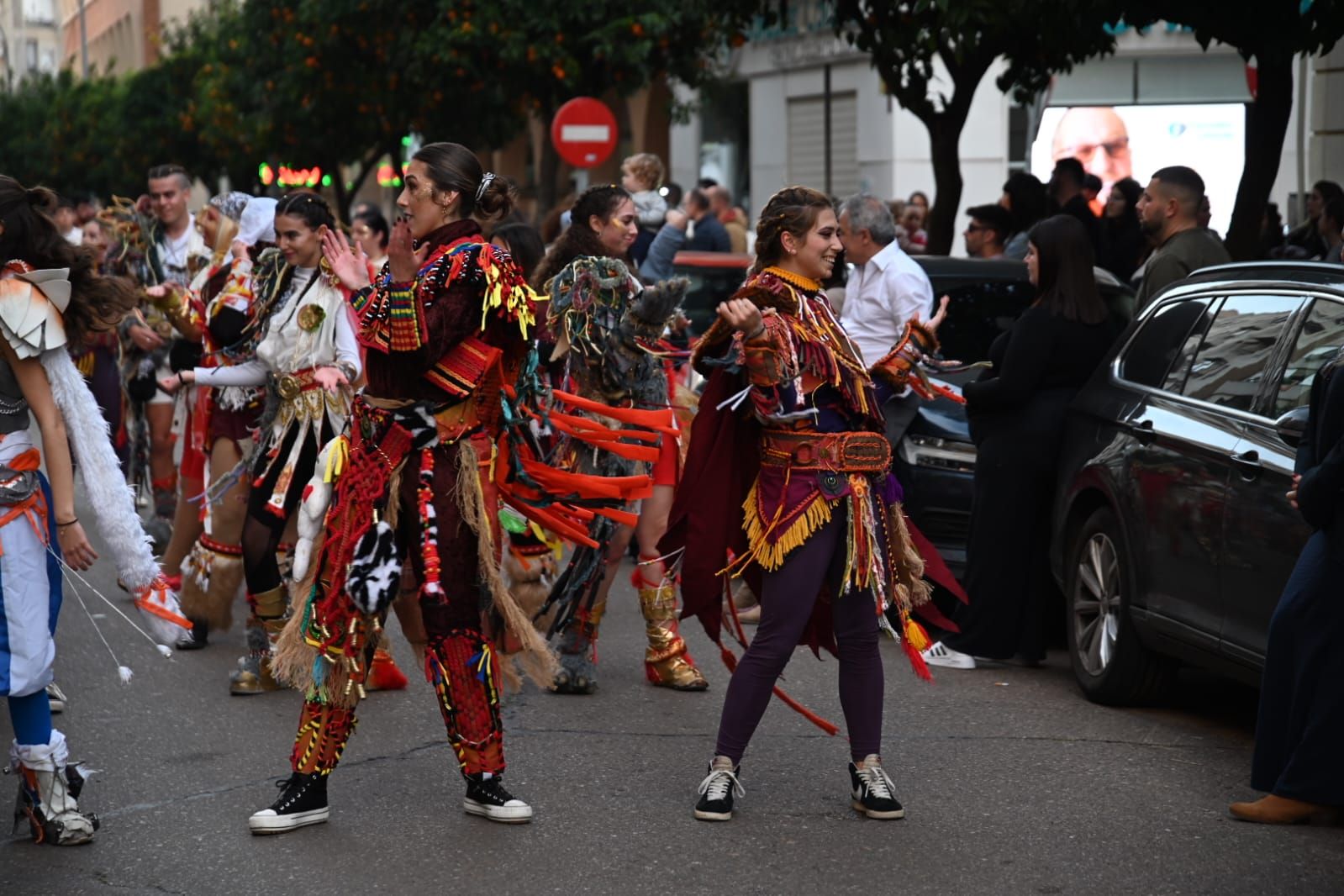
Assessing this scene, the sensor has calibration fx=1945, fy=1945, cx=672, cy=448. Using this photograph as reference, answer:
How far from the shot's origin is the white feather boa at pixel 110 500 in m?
5.61

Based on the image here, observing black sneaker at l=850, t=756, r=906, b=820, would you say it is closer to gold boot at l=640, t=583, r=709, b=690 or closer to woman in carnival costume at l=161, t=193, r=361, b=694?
gold boot at l=640, t=583, r=709, b=690

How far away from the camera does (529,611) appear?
26.0ft

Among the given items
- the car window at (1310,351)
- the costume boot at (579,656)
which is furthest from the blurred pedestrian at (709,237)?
the car window at (1310,351)

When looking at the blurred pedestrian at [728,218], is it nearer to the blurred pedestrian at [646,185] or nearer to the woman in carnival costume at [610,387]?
the blurred pedestrian at [646,185]

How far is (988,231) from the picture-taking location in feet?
40.8

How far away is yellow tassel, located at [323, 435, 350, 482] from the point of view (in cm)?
582

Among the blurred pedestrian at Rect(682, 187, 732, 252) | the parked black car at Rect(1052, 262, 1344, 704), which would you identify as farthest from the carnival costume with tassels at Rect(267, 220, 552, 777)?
the blurred pedestrian at Rect(682, 187, 732, 252)

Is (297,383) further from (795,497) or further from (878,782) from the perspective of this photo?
(878,782)

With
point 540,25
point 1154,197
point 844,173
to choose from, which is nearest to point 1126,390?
point 1154,197

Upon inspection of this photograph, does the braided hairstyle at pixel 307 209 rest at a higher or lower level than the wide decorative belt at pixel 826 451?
higher

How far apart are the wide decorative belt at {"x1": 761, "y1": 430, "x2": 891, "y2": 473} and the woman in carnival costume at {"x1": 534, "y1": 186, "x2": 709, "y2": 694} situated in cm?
151

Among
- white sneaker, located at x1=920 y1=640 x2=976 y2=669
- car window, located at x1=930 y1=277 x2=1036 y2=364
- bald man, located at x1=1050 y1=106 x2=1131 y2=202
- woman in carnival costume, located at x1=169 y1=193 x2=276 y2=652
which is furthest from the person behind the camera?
bald man, located at x1=1050 y1=106 x2=1131 y2=202

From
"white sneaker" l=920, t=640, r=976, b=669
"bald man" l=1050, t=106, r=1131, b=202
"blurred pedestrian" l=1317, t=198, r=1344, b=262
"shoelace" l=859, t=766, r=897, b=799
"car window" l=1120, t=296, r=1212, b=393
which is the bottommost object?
"white sneaker" l=920, t=640, r=976, b=669

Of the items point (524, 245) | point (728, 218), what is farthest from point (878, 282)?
point (728, 218)
